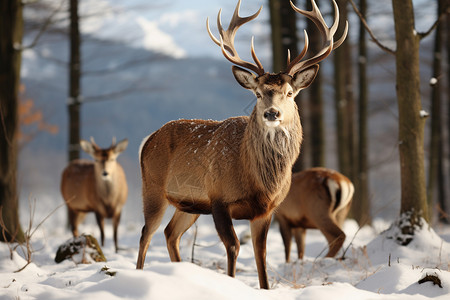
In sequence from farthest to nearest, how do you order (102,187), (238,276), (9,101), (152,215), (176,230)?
(102,187), (9,101), (238,276), (176,230), (152,215)

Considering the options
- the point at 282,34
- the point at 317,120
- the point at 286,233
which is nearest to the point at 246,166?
the point at 286,233

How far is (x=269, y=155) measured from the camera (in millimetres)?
4449

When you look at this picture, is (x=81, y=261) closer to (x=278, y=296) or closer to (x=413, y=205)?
(x=278, y=296)

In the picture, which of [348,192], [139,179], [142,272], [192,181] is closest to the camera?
[142,272]

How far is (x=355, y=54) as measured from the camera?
19.1 m

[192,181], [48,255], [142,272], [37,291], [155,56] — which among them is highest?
[155,56]

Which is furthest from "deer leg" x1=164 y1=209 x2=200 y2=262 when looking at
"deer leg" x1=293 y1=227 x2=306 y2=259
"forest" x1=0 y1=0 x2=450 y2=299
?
"deer leg" x1=293 y1=227 x2=306 y2=259

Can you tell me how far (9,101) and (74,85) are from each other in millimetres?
5076

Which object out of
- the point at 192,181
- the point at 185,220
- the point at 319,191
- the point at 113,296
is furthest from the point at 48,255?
the point at 113,296

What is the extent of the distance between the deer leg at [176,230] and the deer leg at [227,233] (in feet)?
3.40

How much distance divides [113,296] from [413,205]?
4.45 m

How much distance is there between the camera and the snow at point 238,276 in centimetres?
316

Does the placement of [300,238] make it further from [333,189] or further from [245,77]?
[245,77]

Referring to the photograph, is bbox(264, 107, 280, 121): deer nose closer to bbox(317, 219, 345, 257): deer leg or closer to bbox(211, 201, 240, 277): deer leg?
bbox(211, 201, 240, 277): deer leg
